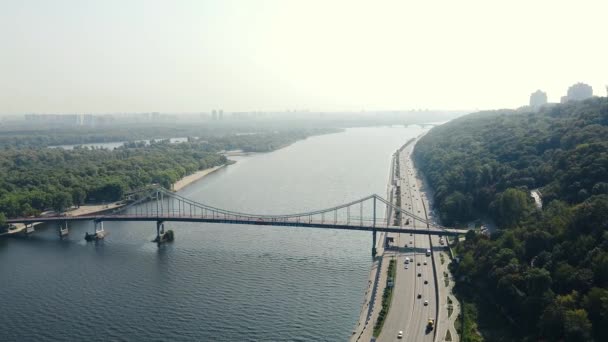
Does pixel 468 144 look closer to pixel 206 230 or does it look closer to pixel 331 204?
pixel 331 204

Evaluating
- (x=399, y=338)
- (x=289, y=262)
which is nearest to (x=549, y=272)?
(x=399, y=338)

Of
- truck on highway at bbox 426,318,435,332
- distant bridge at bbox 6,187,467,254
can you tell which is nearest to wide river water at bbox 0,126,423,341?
distant bridge at bbox 6,187,467,254

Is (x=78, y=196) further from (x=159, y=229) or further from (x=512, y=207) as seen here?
(x=512, y=207)

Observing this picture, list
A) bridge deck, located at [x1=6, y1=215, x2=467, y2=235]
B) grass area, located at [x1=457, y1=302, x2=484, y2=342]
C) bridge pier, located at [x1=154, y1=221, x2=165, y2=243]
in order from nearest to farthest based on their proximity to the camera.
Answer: grass area, located at [x1=457, y1=302, x2=484, y2=342], bridge deck, located at [x1=6, y1=215, x2=467, y2=235], bridge pier, located at [x1=154, y1=221, x2=165, y2=243]

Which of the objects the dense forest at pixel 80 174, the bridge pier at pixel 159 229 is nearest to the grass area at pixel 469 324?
the bridge pier at pixel 159 229

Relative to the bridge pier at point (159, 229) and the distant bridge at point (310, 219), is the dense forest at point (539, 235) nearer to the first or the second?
the distant bridge at point (310, 219)

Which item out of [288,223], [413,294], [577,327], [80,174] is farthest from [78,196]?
[577,327]

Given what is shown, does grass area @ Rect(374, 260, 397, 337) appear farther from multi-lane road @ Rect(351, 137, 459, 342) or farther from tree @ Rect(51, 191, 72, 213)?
tree @ Rect(51, 191, 72, 213)
